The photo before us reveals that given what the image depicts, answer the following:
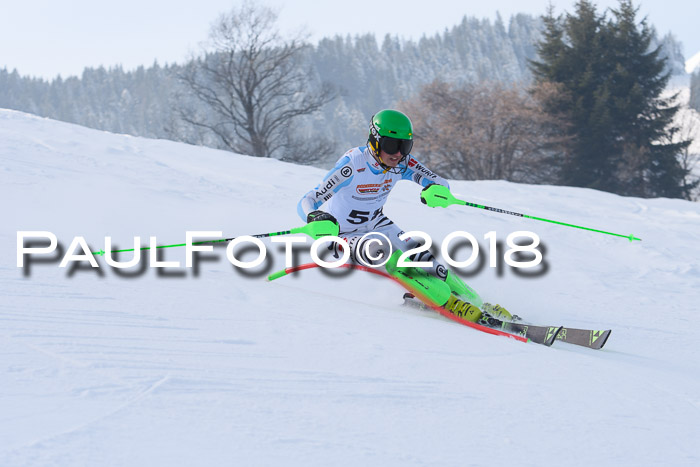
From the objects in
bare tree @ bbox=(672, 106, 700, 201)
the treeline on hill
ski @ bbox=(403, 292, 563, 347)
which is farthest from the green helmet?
bare tree @ bbox=(672, 106, 700, 201)

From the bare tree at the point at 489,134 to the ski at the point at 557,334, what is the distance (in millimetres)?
21890

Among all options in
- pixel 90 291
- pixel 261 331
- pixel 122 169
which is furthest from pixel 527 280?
pixel 122 169

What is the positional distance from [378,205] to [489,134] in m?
21.9

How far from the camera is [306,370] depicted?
288cm

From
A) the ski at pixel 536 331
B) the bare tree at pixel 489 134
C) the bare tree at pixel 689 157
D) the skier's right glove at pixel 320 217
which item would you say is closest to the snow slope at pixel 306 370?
the ski at pixel 536 331

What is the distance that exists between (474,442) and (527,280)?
4531mm

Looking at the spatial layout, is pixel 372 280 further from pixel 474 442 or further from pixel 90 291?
pixel 474 442

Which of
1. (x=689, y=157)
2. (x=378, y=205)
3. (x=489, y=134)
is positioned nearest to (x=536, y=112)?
(x=489, y=134)

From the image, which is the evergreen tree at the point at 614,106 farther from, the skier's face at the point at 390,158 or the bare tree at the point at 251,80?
the skier's face at the point at 390,158

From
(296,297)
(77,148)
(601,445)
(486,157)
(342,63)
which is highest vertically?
(342,63)

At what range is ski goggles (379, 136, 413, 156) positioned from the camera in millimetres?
5164

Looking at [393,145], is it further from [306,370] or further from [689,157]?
[689,157]

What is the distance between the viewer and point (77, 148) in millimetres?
10188

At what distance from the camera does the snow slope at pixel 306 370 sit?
84.3 inches
